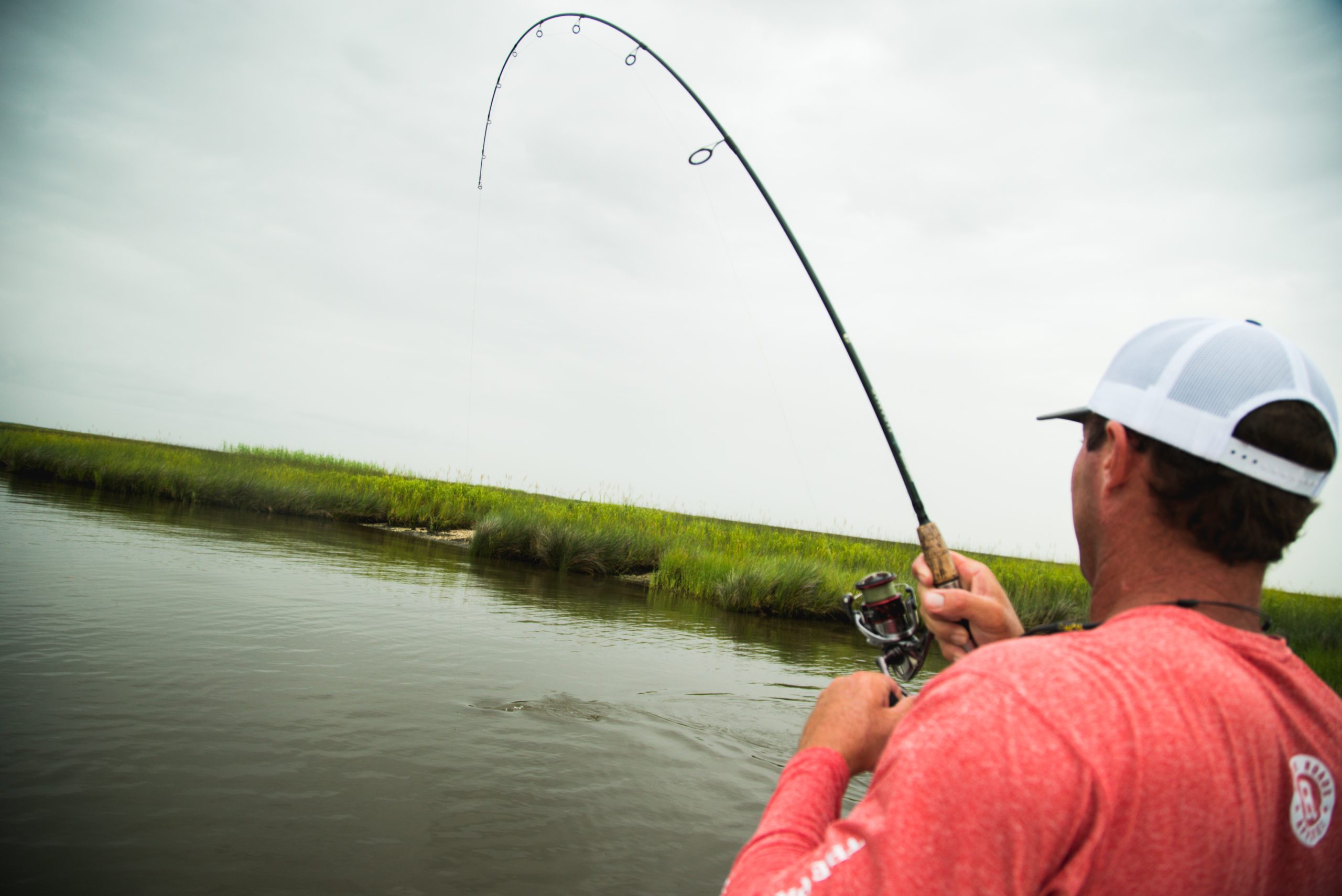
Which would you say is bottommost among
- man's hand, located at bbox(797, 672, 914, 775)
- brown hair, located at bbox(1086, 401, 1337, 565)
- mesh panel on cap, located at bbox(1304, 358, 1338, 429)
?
man's hand, located at bbox(797, 672, 914, 775)

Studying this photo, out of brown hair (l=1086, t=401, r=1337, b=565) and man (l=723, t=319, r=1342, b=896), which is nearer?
man (l=723, t=319, r=1342, b=896)

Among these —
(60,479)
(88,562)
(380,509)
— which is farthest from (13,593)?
(60,479)

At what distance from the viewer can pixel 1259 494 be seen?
1.06 metres

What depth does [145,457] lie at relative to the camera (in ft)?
56.5

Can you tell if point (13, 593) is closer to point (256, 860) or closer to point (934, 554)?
point (256, 860)

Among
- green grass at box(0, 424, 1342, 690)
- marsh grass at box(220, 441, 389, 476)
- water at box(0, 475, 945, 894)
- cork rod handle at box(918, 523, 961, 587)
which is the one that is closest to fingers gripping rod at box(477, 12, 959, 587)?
cork rod handle at box(918, 523, 961, 587)

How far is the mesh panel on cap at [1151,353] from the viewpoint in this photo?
3.82 ft

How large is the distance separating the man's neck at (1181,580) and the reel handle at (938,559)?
67 cm

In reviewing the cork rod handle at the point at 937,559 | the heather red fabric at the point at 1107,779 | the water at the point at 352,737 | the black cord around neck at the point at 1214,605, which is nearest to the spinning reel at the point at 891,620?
the cork rod handle at the point at 937,559

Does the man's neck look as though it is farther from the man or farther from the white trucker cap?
the white trucker cap

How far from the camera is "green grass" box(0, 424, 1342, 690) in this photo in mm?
10836

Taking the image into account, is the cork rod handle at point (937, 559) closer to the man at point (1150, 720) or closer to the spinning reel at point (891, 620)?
the spinning reel at point (891, 620)

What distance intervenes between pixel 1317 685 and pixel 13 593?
22.7 ft

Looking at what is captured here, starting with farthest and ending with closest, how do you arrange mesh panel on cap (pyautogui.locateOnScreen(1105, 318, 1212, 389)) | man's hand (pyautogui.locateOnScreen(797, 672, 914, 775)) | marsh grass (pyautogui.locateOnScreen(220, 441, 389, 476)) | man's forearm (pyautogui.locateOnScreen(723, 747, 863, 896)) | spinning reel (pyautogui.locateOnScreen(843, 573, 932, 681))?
marsh grass (pyautogui.locateOnScreen(220, 441, 389, 476)) → spinning reel (pyautogui.locateOnScreen(843, 573, 932, 681)) → man's hand (pyautogui.locateOnScreen(797, 672, 914, 775)) → mesh panel on cap (pyautogui.locateOnScreen(1105, 318, 1212, 389)) → man's forearm (pyautogui.locateOnScreen(723, 747, 863, 896))
